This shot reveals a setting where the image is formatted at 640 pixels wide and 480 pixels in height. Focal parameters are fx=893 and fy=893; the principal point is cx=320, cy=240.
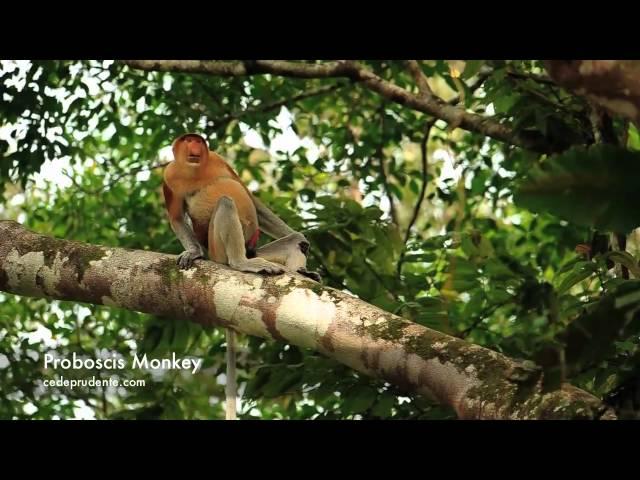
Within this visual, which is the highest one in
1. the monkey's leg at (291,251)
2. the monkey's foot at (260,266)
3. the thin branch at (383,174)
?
the thin branch at (383,174)

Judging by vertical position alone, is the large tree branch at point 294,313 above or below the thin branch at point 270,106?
below

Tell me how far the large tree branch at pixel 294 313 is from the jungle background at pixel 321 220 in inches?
16.1

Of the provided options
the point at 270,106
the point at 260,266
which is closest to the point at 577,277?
the point at 260,266

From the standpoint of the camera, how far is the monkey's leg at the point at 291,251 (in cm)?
468

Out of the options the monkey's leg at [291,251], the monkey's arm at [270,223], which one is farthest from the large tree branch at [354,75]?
the monkey's leg at [291,251]

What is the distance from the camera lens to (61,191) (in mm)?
7055

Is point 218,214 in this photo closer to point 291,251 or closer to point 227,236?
point 227,236

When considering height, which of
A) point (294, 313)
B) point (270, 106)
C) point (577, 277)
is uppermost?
point (270, 106)

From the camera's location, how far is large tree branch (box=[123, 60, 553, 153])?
523 cm

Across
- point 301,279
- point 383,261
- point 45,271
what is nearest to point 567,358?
point 301,279

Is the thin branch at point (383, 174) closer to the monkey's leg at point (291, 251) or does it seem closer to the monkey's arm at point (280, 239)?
the monkey's arm at point (280, 239)

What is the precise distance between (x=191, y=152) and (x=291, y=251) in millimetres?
894

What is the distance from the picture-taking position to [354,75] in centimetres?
539

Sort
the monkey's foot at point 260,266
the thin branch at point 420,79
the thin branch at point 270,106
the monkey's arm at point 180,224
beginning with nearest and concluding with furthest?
the monkey's foot at point 260,266
the monkey's arm at point 180,224
the thin branch at point 420,79
the thin branch at point 270,106
